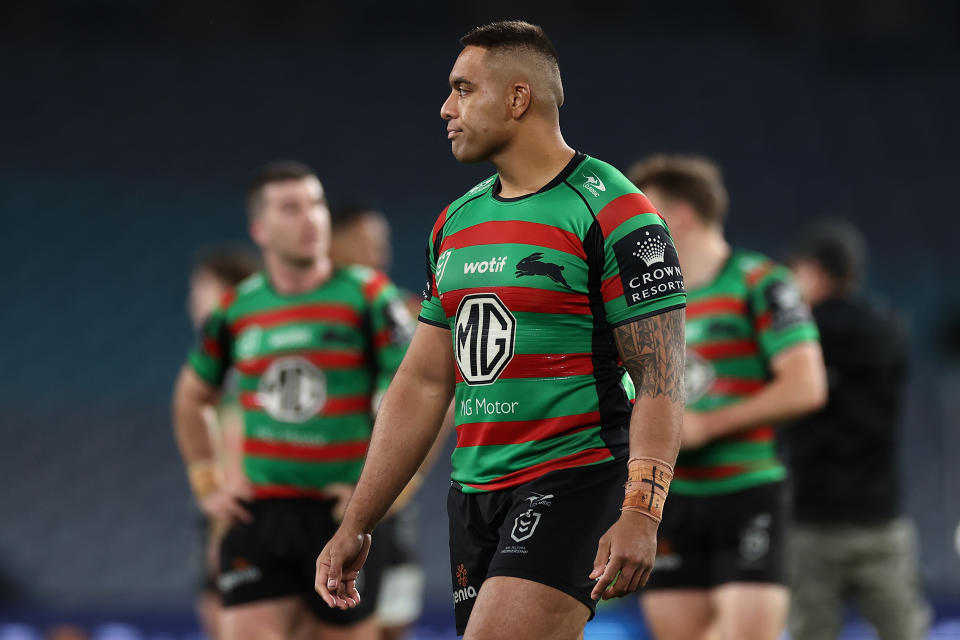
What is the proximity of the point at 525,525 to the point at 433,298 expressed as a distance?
0.71 metres

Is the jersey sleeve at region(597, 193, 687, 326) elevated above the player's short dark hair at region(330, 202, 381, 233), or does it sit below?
below

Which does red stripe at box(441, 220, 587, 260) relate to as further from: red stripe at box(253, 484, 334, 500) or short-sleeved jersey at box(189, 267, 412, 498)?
red stripe at box(253, 484, 334, 500)

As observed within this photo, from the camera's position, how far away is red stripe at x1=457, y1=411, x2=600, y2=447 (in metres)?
3.22

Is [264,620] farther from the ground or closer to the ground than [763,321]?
closer to the ground

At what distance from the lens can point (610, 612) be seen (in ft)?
31.3

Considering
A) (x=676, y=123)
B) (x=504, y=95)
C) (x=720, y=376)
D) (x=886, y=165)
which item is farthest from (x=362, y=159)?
(x=504, y=95)

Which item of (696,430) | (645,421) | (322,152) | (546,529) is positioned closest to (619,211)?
(645,421)

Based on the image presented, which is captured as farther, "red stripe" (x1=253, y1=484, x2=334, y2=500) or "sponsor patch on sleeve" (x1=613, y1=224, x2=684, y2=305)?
"red stripe" (x1=253, y1=484, x2=334, y2=500)

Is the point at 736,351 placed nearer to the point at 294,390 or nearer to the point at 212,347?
the point at 294,390

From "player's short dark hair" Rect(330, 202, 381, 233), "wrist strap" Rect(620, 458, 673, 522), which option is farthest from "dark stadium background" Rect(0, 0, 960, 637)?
"wrist strap" Rect(620, 458, 673, 522)

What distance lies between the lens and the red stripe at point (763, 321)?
17.8 feet

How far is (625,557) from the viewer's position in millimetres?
2783

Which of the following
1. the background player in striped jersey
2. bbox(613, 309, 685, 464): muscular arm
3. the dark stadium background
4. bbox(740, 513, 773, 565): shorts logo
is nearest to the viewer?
bbox(613, 309, 685, 464): muscular arm

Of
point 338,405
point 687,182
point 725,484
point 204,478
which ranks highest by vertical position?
point 687,182
